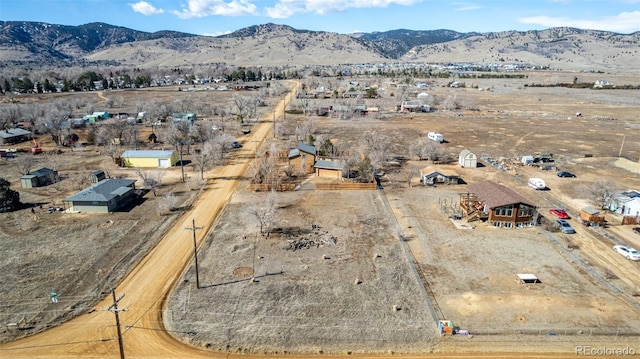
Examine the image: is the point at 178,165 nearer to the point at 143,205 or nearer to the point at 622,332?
the point at 143,205

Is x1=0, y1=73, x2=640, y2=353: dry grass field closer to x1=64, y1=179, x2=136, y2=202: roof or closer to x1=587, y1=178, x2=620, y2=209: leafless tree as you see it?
x1=587, y1=178, x2=620, y2=209: leafless tree

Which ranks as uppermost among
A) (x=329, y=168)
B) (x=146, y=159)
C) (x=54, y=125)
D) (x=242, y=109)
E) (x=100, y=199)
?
(x=242, y=109)

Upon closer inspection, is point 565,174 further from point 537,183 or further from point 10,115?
point 10,115

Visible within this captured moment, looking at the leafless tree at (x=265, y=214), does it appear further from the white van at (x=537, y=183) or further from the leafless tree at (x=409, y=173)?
the white van at (x=537, y=183)

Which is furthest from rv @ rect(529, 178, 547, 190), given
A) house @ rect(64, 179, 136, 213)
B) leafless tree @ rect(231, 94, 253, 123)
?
leafless tree @ rect(231, 94, 253, 123)

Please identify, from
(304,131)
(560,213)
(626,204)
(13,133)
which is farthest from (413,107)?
(13,133)

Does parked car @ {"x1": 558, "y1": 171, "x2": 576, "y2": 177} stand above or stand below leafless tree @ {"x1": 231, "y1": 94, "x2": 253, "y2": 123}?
below

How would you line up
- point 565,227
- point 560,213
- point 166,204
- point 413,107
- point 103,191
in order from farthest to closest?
point 413,107 → point 103,191 → point 166,204 → point 560,213 → point 565,227
